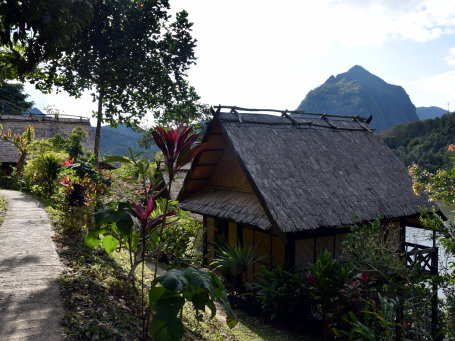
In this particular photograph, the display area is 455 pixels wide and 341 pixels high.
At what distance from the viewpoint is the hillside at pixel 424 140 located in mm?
34134

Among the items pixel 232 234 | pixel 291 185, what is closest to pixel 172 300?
pixel 291 185

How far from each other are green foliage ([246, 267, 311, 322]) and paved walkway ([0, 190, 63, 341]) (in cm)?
418

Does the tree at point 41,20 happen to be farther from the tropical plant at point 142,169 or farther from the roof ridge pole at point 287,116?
the roof ridge pole at point 287,116

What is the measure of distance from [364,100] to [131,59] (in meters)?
105

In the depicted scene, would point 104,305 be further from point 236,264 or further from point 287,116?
point 287,116

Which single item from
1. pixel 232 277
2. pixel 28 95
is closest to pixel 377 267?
pixel 232 277

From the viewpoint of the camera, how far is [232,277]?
357 inches

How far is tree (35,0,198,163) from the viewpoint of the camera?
15070 mm

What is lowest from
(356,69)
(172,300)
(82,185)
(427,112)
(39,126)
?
(172,300)

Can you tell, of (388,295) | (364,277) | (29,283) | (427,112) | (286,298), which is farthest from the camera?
(427,112)

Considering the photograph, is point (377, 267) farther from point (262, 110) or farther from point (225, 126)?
point (262, 110)

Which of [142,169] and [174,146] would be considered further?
[142,169]

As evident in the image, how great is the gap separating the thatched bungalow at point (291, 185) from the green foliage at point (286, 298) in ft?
2.07

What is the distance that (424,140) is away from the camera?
41656mm
